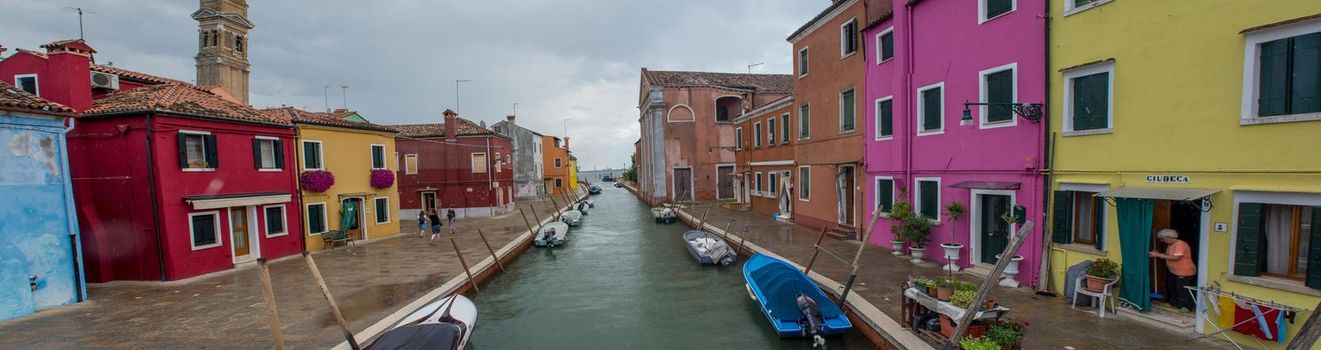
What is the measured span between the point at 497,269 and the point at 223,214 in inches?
293

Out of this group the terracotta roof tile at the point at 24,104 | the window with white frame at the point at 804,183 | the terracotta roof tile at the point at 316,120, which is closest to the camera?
the terracotta roof tile at the point at 24,104

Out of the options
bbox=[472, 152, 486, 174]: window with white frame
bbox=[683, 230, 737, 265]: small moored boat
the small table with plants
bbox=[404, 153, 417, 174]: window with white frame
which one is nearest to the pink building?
the small table with plants

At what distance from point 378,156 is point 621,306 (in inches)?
563

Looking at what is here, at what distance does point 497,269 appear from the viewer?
15.5 m

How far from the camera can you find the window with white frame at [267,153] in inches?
594

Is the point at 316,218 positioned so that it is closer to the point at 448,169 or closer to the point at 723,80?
the point at 448,169

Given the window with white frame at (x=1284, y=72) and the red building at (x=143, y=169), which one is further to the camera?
the red building at (x=143, y=169)

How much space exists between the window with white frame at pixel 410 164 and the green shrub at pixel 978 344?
2748 cm

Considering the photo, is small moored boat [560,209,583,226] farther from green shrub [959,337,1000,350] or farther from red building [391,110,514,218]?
green shrub [959,337,1000,350]

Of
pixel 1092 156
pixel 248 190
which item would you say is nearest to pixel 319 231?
pixel 248 190

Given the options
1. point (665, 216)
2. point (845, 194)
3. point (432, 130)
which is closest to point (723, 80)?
point (665, 216)

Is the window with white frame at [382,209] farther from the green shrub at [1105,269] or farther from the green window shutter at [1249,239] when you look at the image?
the green window shutter at [1249,239]

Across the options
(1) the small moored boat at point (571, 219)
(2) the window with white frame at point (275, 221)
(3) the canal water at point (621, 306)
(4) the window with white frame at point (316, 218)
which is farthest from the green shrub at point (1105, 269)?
(1) the small moored boat at point (571, 219)

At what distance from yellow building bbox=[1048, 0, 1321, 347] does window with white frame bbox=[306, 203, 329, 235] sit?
67.8 ft
